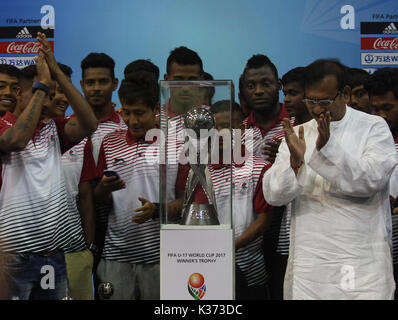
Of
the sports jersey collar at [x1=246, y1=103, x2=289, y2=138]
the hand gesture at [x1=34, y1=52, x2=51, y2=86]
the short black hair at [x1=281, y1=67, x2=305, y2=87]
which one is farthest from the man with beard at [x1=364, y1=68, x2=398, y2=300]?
the hand gesture at [x1=34, y1=52, x2=51, y2=86]

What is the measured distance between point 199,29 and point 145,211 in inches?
48.2

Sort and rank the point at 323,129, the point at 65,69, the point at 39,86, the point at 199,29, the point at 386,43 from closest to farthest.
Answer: the point at 323,129
the point at 39,86
the point at 65,69
the point at 386,43
the point at 199,29

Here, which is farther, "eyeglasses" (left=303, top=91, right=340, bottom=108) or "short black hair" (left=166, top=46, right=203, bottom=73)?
"short black hair" (left=166, top=46, right=203, bottom=73)

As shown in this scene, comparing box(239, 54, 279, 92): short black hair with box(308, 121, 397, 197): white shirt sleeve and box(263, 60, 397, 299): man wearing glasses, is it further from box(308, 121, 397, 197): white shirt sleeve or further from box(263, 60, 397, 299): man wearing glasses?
box(308, 121, 397, 197): white shirt sleeve

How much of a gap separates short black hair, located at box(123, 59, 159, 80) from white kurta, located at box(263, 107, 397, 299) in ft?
3.59

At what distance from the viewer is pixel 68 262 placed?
9.71 ft

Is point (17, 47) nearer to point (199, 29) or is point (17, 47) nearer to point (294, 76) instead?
point (199, 29)

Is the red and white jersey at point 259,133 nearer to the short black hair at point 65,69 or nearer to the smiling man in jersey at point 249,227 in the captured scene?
the smiling man in jersey at point 249,227

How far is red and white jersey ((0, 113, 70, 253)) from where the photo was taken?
9.19 ft

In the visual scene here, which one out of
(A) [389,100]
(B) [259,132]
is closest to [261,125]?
(B) [259,132]

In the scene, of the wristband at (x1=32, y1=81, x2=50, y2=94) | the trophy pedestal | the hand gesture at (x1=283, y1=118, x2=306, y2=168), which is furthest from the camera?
the wristband at (x1=32, y1=81, x2=50, y2=94)

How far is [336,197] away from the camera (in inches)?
97.0

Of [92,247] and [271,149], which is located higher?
[271,149]

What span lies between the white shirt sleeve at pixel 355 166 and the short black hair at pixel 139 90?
0.98 metres
